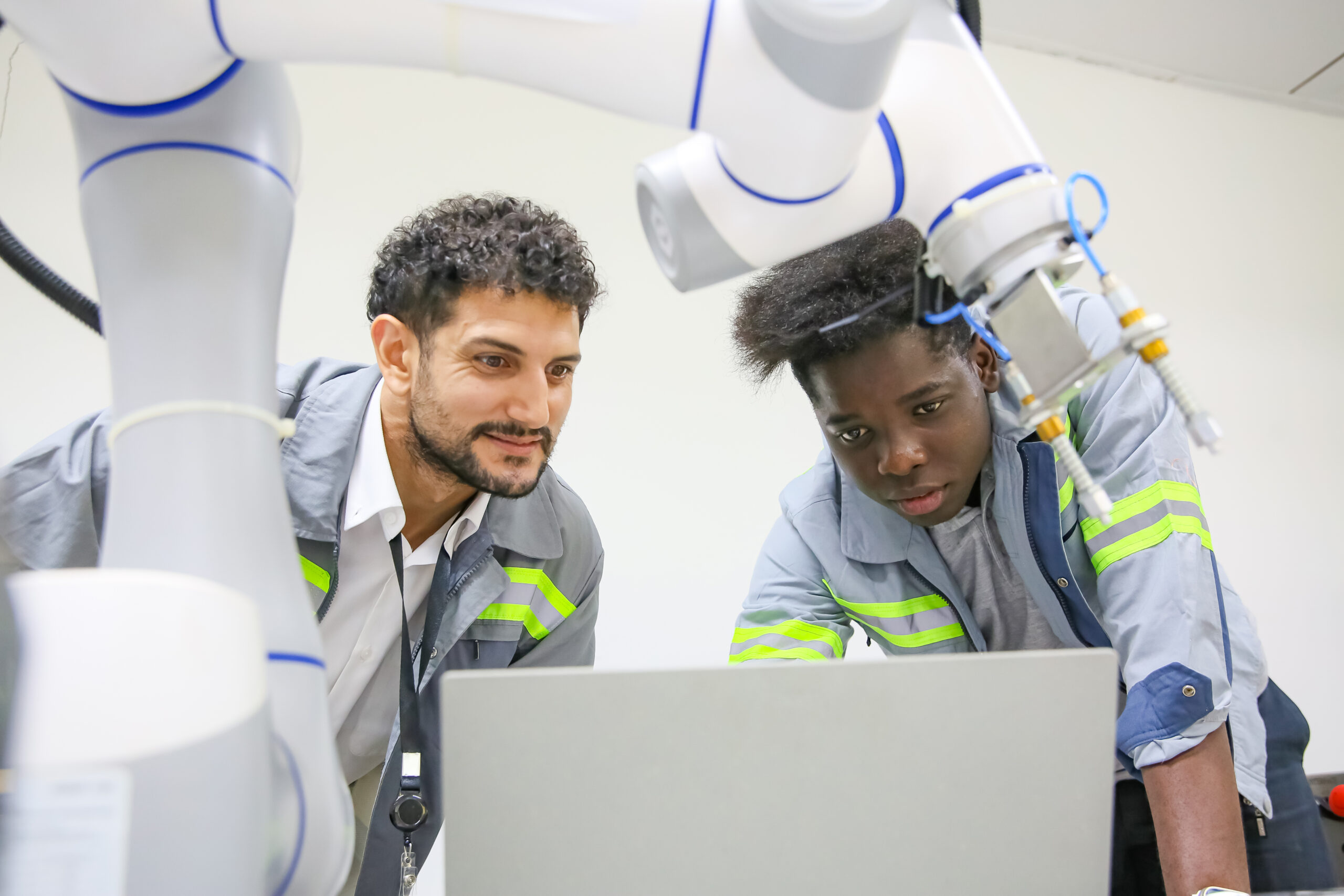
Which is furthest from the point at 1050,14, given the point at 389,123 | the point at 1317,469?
the point at 389,123

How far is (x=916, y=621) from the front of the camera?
1.33m

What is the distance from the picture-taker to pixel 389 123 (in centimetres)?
219

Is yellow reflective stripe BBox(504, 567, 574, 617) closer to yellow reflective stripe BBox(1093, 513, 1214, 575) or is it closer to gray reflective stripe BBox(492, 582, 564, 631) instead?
gray reflective stripe BBox(492, 582, 564, 631)

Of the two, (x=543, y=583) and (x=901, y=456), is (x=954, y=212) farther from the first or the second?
(x=543, y=583)

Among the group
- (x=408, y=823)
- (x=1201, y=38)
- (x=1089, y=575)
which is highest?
(x=1201, y=38)

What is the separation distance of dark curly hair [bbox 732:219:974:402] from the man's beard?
0.37 meters

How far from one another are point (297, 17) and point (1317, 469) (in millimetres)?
3299

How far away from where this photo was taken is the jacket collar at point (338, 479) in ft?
4.12

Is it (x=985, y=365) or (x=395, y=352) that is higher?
(x=395, y=352)

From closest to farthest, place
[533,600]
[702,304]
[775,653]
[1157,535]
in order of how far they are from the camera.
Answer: [1157,535], [775,653], [533,600], [702,304]

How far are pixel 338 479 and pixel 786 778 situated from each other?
928mm

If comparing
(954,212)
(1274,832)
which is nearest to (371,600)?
(954,212)

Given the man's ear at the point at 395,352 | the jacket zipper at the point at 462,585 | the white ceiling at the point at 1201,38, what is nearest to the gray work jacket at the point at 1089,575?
the jacket zipper at the point at 462,585

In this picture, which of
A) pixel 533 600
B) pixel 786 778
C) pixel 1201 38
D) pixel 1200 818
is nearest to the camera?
pixel 786 778
